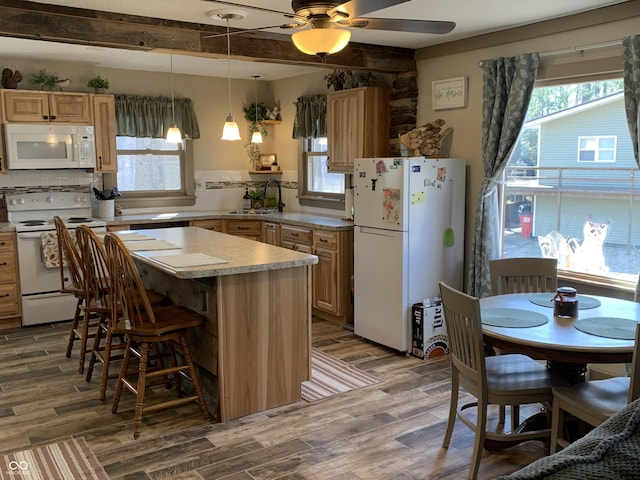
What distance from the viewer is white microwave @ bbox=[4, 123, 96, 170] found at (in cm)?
537

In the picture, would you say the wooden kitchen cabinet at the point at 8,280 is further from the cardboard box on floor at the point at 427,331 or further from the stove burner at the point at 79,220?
the cardboard box on floor at the point at 427,331

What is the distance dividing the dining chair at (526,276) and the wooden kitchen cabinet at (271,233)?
9.43 ft

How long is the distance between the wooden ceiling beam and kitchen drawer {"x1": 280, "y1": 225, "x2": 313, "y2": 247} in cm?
162

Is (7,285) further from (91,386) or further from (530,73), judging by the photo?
(530,73)

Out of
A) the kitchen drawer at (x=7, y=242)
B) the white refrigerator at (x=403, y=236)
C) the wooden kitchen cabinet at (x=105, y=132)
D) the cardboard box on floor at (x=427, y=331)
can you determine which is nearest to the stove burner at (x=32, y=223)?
the kitchen drawer at (x=7, y=242)

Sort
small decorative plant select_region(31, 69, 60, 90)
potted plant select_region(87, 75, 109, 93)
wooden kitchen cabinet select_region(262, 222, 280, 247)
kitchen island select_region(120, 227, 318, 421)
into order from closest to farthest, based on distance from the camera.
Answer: kitchen island select_region(120, 227, 318, 421), small decorative plant select_region(31, 69, 60, 90), potted plant select_region(87, 75, 109, 93), wooden kitchen cabinet select_region(262, 222, 280, 247)

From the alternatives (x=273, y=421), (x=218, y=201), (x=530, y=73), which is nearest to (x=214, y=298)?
(x=273, y=421)

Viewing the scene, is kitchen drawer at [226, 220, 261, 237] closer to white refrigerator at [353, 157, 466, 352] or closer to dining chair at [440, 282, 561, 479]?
white refrigerator at [353, 157, 466, 352]

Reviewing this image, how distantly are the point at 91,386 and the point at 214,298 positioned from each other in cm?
131

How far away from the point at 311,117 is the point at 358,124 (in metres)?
1.12

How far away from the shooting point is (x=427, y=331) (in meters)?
4.45

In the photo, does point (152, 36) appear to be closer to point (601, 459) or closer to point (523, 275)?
point (523, 275)

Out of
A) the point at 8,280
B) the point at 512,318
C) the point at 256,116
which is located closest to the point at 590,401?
the point at 512,318

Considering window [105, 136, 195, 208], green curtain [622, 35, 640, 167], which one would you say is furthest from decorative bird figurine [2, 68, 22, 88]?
green curtain [622, 35, 640, 167]
